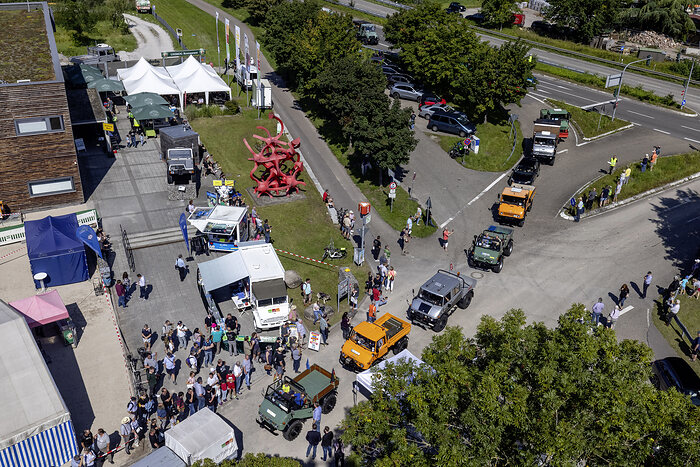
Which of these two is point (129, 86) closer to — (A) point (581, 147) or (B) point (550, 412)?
(A) point (581, 147)

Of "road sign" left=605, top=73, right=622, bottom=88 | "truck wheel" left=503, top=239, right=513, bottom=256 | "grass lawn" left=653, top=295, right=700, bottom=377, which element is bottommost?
"grass lawn" left=653, top=295, right=700, bottom=377

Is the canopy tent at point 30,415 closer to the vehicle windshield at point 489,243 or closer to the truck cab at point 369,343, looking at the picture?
the truck cab at point 369,343

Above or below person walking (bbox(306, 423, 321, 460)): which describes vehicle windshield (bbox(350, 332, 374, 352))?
above

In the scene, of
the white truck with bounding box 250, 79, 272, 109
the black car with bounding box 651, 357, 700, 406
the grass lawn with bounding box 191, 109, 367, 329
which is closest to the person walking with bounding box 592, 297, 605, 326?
the black car with bounding box 651, 357, 700, 406

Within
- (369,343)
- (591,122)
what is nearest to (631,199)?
(591,122)

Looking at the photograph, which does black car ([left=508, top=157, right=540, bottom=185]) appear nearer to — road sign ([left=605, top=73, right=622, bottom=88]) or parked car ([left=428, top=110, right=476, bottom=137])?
parked car ([left=428, top=110, right=476, bottom=137])

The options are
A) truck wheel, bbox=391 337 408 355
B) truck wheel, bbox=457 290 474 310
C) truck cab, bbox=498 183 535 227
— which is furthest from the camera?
truck cab, bbox=498 183 535 227

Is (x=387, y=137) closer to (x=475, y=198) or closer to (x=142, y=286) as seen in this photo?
(x=475, y=198)
